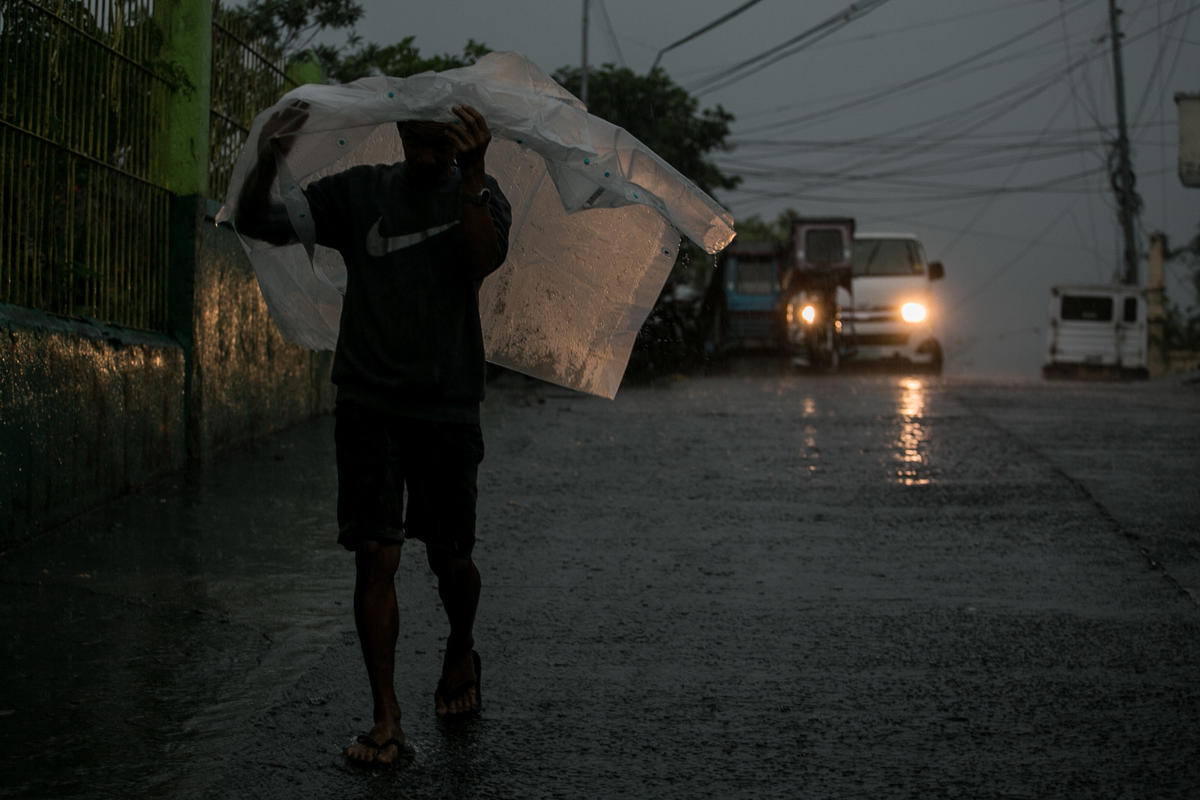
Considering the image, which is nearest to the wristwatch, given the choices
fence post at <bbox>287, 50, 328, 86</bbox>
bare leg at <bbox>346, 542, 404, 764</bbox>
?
bare leg at <bbox>346, 542, 404, 764</bbox>

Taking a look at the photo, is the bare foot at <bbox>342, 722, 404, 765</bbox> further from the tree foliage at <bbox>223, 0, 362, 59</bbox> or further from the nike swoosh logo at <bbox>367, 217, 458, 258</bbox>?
the tree foliage at <bbox>223, 0, 362, 59</bbox>

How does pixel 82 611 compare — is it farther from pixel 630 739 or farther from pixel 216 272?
pixel 216 272

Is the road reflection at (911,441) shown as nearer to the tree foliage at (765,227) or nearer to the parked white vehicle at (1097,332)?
the parked white vehicle at (1097,332)

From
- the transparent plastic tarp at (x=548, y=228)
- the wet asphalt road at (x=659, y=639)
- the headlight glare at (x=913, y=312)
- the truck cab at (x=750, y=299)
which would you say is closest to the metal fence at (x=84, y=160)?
the wet asphalt road at (x=659, y=639)

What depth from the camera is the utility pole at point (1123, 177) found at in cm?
4503

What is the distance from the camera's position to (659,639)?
5.41 metres

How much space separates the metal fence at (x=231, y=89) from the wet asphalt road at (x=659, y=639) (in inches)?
77.7

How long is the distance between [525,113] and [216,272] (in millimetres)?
5918

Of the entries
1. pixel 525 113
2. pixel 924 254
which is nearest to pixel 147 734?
pixel 525 113

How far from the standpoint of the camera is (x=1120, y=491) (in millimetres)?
9234

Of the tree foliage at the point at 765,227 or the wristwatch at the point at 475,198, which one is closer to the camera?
the wristwatch at the point at 475,198

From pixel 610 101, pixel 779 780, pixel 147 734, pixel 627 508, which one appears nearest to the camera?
pixel 779 780

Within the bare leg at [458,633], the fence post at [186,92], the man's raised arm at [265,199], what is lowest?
the bare leg at [458,633]

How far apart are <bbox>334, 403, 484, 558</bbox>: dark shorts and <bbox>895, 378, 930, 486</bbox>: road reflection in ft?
19.6
